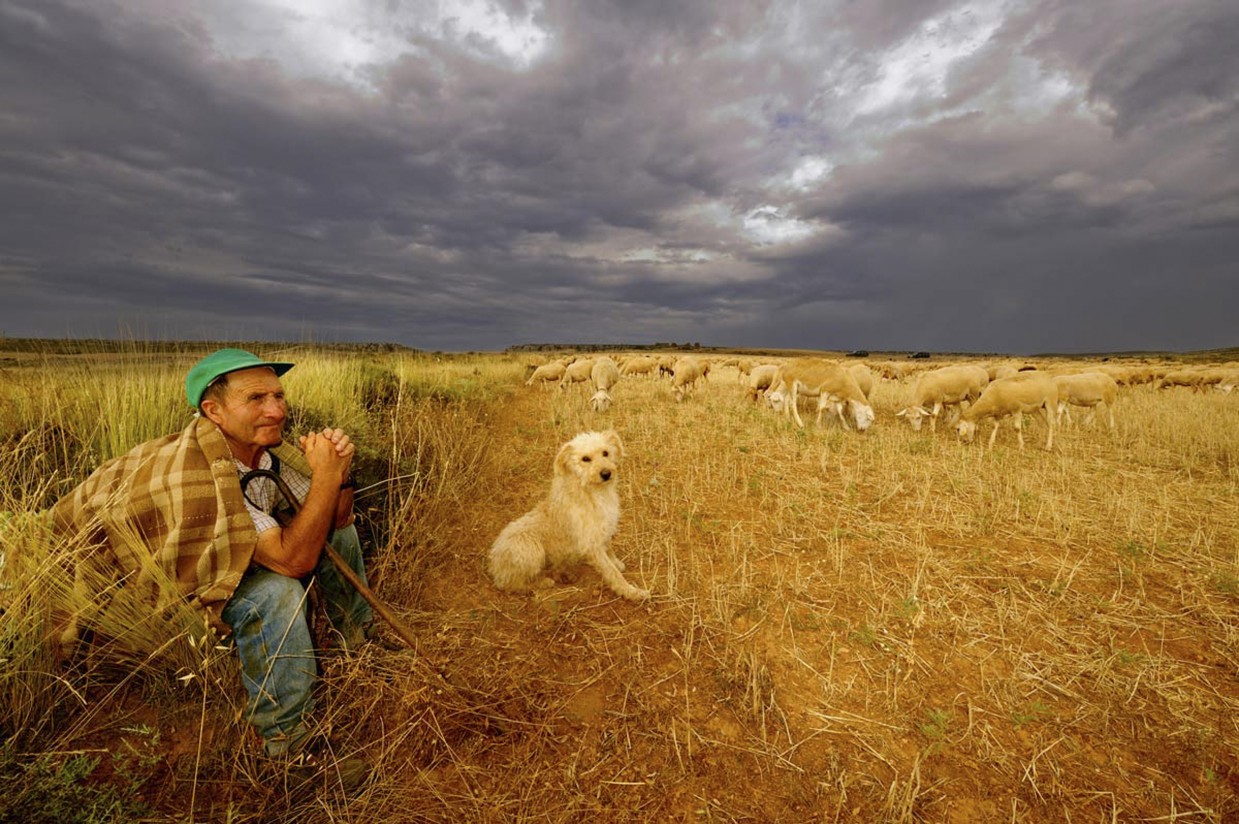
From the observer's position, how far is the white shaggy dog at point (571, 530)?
15.4 feet

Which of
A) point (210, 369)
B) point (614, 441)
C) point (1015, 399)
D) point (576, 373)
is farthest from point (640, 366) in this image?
point (210, 369)

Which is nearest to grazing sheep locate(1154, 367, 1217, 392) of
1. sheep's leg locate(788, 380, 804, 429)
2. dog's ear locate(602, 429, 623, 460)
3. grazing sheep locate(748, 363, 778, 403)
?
→ grazing sheep locate(748, 363, 778, 403)

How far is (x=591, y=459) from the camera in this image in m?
4.93

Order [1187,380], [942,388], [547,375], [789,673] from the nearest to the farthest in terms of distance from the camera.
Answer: [789,673]
[942,388]
[547,375]
[1187,380]

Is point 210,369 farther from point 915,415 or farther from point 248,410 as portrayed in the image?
point 915,415

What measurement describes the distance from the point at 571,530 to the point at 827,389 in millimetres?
11042

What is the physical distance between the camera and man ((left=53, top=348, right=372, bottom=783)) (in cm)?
259

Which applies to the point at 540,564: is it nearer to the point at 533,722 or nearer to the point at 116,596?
the point at 533,722

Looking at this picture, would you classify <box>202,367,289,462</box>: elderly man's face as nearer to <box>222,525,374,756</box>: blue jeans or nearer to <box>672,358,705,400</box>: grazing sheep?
<box>222,525,374,756</box>: blue jeans

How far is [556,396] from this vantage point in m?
18.3

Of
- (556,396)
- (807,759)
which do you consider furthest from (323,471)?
(556,396)

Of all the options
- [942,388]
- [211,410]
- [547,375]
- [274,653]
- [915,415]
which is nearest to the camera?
[274,653]

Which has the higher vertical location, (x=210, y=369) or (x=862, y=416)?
(x=210, y=369)

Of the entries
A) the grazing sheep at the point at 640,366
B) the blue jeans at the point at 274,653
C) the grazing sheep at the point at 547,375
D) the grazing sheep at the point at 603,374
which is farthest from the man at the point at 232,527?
the grazing sheep at the point at 640,366
